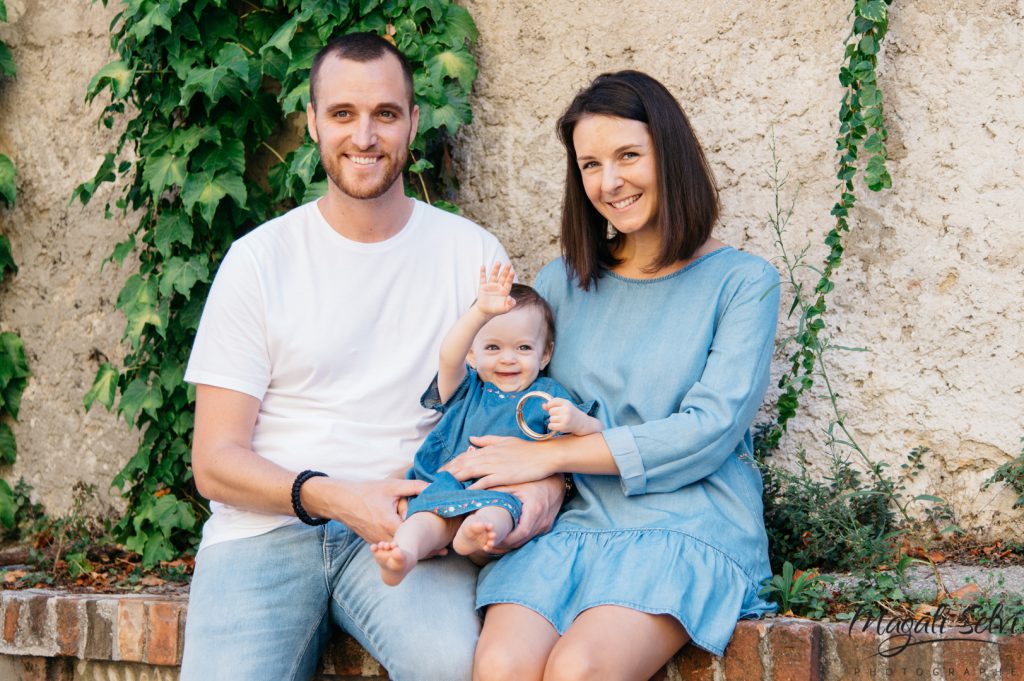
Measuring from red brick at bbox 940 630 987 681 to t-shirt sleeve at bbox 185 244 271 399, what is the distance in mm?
1757

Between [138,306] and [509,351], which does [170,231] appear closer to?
[138,306]

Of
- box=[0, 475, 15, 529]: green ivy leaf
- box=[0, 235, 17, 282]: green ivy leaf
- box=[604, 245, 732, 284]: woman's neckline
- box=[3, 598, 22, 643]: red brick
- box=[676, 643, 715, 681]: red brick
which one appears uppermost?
box=[604, 245, 732, 284]: woman's neckline

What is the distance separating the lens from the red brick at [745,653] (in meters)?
2.34

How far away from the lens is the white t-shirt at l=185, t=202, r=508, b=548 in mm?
2693

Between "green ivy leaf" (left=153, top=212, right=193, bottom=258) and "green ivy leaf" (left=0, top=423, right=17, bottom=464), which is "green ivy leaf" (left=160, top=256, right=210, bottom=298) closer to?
"green ivy leaf" (left=153, top=212, right=193, bottom=258)

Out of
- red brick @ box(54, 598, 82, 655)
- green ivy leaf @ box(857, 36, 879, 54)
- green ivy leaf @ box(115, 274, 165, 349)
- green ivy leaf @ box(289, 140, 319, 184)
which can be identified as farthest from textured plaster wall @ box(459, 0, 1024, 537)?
red brick @ box(54, 598, 82, 655)

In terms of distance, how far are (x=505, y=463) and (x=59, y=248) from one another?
91.5 inches

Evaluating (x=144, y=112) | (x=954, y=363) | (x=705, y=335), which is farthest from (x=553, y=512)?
(x=144, y=112)

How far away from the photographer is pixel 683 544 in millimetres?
2416

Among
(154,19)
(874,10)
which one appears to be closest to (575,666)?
(874,10)

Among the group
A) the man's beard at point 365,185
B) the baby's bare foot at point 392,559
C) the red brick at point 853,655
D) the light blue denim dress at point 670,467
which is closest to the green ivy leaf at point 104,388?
the man's beard at point 365,185

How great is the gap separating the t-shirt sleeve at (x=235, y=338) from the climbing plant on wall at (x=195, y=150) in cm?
74

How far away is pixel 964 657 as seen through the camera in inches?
88.5

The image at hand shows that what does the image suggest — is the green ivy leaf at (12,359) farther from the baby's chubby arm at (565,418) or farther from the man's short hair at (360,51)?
the baby's chubby arm at (565,418)
